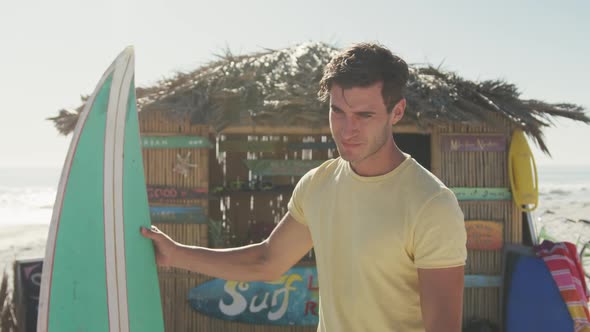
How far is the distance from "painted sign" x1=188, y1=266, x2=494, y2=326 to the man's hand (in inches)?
165

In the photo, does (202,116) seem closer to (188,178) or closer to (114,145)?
(188,178)

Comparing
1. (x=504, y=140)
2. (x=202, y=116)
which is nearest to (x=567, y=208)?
(x=504, y=140)

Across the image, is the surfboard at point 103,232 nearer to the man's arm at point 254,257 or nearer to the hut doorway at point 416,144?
the man's arm at point 254,257

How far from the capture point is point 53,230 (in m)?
2.00

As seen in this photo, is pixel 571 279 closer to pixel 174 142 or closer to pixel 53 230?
pixel 174 142

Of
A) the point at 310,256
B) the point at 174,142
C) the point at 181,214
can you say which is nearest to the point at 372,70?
the point at 174,142

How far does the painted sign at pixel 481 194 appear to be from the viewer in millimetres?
6117

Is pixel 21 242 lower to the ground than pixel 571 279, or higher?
lower

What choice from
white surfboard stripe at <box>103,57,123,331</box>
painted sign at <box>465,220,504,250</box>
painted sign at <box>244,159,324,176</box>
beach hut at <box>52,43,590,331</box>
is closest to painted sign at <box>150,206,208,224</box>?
beach hut at <box>52,43,590,331</box>

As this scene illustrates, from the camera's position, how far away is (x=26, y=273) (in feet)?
15.2

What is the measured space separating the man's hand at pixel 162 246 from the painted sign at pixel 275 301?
165 inches

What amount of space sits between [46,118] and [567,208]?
2771cm

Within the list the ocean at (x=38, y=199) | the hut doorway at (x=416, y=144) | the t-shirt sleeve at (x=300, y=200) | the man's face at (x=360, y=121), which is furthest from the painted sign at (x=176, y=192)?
the ocean at (x=38, y=199)

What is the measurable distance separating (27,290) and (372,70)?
4043mm
